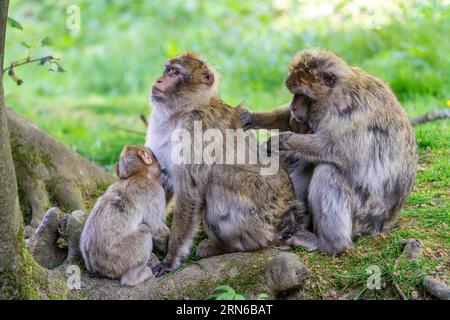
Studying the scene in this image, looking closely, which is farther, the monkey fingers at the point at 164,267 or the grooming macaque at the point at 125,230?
the monkey fingers at the point at 164,267

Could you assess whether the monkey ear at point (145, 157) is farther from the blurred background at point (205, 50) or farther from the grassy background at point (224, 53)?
the blurred background at point (205, 50)

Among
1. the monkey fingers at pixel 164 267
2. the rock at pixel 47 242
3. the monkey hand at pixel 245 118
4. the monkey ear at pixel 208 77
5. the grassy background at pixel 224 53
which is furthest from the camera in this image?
the grassy background at pixel 224 53

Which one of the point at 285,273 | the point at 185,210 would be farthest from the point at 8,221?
the point at 285,273

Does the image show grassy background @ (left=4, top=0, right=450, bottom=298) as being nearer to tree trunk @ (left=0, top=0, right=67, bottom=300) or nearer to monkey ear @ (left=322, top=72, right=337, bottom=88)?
monkey ear @ (left=322, top=72, right=337, bottom=88)

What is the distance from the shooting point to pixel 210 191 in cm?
636

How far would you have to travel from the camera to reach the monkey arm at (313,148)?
6391mm

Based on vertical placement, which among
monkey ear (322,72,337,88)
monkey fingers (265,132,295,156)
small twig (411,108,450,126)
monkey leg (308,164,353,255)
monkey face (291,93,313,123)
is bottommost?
monkey leg (308,164,353,255)

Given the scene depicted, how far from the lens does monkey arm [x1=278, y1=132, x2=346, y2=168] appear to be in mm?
6391

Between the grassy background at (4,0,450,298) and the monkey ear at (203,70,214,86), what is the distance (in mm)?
2194

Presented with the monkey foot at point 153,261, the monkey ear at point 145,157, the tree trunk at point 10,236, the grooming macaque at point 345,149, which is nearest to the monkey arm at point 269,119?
the grooming macaque at point 345,149

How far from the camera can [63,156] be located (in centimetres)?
801

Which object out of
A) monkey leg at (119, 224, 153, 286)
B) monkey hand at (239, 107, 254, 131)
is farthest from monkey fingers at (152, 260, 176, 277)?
monkey hand at (239, 107, 254, 131)

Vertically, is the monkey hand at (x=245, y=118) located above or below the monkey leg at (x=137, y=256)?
above

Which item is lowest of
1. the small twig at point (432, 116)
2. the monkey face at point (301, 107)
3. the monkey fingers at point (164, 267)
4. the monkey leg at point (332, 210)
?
the monkey fingers at point (164, 267)
